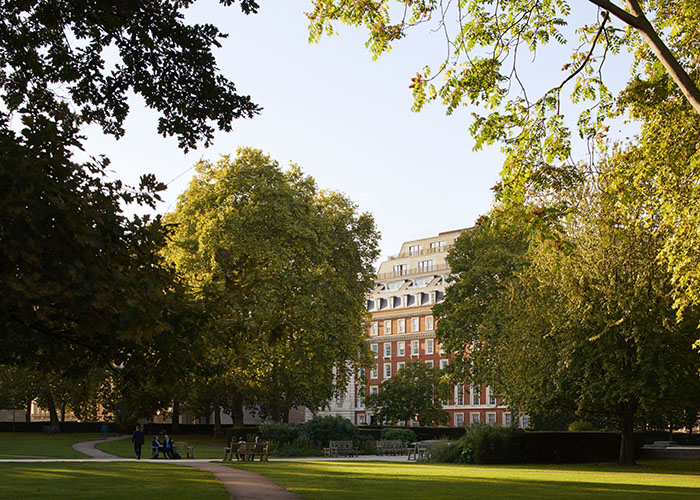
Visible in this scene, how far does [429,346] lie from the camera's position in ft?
295

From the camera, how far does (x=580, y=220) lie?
31.2 m

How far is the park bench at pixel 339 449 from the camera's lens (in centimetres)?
3688

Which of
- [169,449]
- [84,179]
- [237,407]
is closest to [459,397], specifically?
[237,407]

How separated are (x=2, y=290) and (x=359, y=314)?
40425 mm

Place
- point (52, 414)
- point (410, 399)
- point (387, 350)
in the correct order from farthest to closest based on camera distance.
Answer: point (387, 350) → point (410, 399) → point (52, 414)

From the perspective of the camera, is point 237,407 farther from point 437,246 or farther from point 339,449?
point 437,246

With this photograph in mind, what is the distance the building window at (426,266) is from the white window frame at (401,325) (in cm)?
949

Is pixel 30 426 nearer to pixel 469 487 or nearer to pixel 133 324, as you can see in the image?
pixel 469 487

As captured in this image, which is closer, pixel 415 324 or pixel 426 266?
pixel 415 324

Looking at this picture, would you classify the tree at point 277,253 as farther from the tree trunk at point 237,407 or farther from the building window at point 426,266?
the building window at point 426,266

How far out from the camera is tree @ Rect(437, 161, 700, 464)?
93.6ft

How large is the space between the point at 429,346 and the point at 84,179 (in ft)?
268

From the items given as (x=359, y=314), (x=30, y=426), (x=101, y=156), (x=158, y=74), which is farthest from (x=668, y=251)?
(x=30, y=426)

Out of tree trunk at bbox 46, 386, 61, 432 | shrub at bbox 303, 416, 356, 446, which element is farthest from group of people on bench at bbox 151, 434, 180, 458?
tree trunk at bbox 46, 386, 61, 432
